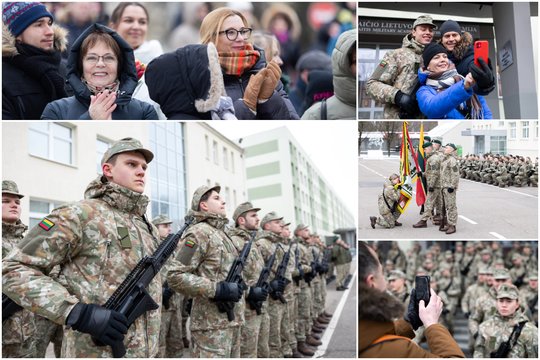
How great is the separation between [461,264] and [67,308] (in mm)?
8581

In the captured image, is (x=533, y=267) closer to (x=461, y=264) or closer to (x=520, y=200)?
(x=461, y=264)

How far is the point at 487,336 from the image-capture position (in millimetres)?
6184

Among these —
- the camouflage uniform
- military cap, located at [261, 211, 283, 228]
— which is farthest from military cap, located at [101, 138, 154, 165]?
military cap, located at [261, 211, 283, 228]

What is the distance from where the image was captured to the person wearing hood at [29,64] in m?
4.64

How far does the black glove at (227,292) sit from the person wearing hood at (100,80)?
1.61m

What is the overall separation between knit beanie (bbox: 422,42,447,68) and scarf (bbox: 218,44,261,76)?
1.35 metres

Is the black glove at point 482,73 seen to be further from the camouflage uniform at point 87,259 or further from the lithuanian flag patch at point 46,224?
the lithuanian flag patch at point 46,224

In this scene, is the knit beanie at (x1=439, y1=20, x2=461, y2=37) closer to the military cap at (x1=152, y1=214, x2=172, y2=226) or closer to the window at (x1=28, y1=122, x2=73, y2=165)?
the military cap at (x1=152, y1=214, x2=172, y2=226)

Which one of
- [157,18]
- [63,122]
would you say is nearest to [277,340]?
[63,122]

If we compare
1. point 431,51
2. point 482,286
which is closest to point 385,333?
point 431,51

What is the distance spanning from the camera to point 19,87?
15.3 feet

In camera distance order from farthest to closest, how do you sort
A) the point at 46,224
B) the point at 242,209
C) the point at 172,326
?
the point at 172,326, the point at 242,209, the point at 46,224

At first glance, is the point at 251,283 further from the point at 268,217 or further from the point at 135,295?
the point at 135,295

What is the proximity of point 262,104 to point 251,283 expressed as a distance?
4.81 feet
